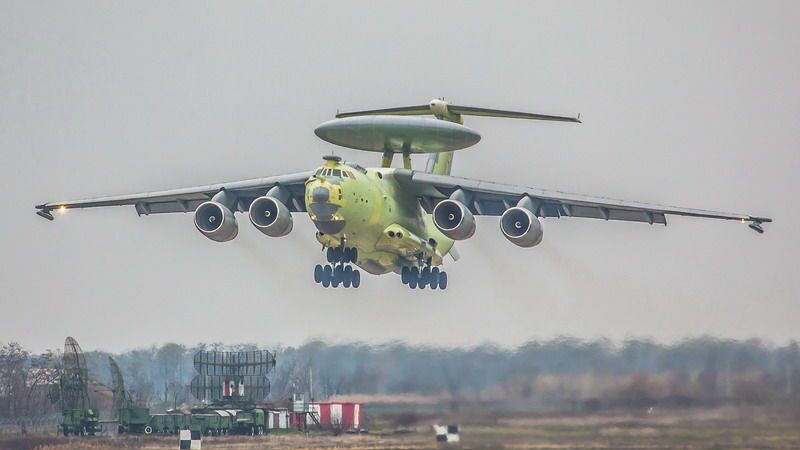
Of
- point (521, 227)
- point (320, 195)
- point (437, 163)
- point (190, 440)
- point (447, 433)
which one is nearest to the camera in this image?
point (447, 433)

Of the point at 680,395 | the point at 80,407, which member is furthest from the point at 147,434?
the point at 680,395

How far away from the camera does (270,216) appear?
32.3m

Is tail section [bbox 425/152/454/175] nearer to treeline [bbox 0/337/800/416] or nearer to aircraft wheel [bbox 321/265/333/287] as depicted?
aircraft wheel [bbox 321/265/333/287]

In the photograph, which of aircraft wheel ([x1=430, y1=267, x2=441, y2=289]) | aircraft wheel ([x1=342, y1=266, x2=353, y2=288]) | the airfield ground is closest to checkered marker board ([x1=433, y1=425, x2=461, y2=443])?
the airfield ground

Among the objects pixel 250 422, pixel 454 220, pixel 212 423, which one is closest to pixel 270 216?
pixel 454 220

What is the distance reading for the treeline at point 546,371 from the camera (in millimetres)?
27312

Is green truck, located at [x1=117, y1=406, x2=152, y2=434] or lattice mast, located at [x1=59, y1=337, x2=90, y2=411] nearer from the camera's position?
green truck, located at [x1=117, y1=406, x2=152, y2=434]

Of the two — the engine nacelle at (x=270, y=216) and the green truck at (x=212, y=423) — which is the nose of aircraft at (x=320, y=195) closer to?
the engine nacelle at (x=270, y=216)

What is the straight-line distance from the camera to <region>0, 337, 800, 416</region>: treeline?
27.3 m

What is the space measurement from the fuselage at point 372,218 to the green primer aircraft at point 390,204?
0.02 meters

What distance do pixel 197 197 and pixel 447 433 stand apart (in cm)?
976

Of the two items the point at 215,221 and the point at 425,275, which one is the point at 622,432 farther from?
the point at 215,221

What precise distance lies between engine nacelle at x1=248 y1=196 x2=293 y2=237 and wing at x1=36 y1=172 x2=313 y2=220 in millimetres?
1162

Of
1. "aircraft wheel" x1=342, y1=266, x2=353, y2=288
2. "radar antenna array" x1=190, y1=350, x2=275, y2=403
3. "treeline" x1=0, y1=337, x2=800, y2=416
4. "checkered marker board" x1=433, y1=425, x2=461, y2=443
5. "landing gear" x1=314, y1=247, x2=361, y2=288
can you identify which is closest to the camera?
"checkered marker board" x1=433, y1=425, x2=461, y2=443
